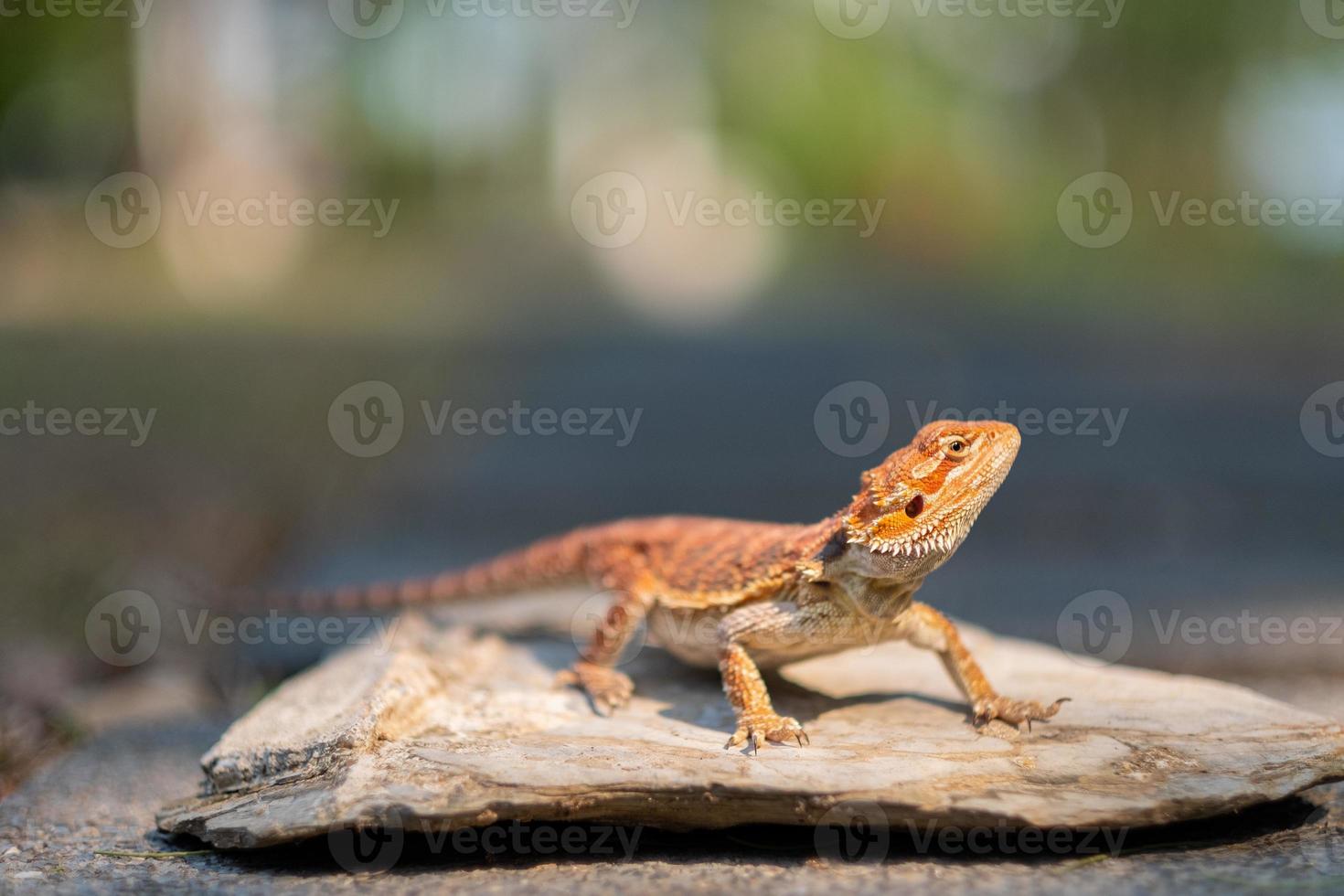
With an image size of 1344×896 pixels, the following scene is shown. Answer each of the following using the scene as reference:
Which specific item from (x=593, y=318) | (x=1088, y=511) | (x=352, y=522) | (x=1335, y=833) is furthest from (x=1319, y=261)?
(x=1335, y=833)

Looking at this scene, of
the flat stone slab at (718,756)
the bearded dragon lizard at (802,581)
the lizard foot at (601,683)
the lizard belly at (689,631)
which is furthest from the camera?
the lizard belly at (689,631)

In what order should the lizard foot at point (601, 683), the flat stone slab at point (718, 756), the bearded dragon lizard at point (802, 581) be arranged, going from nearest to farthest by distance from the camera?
the flat stone slab at point (718, 756) → the bearded dragon lizard at point (802, 581) → the lizard foot at point (601, 683)

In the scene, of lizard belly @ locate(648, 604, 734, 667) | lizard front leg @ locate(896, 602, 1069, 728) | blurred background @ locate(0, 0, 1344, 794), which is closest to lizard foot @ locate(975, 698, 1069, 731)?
lizard front leg @ locate(896, 602, 1069, 728)

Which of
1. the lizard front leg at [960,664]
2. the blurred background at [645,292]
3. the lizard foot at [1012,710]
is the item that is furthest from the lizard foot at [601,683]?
the blurred background at [645,292]

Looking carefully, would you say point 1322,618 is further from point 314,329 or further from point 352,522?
point 314,329

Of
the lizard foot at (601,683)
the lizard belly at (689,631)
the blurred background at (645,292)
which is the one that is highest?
the blurred background at (645,292)

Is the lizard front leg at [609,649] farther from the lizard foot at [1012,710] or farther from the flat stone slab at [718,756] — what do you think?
the lizard foot at [1012,710]

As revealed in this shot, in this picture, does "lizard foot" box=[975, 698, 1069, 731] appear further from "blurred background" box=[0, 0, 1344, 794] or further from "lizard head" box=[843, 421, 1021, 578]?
"blurred background" box=[0, 0, 1344, 794]
